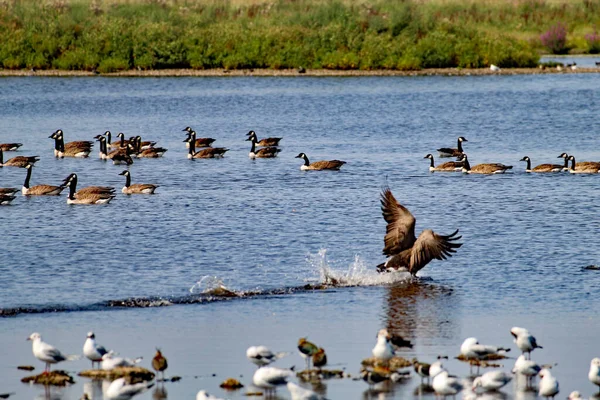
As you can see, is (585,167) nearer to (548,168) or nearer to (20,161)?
(548,168)

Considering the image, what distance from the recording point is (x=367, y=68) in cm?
5950

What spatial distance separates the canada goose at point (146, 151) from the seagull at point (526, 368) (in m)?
21.7

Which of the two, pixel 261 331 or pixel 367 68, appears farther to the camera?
pixel 367 68

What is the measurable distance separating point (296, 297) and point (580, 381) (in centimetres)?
506

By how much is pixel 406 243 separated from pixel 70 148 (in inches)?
684

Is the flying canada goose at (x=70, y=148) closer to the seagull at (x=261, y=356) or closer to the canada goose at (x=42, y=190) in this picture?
the canada goose at (x=42, y=190)

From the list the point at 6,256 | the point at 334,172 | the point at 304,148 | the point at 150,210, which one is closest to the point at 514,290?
the point at 6,256

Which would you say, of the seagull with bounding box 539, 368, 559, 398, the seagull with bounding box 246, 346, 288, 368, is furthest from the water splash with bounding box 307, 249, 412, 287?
the seagull with bounding box 539, 368, 559, 398

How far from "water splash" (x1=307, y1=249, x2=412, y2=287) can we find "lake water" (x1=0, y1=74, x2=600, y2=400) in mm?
49

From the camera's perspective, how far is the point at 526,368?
36.6 feet

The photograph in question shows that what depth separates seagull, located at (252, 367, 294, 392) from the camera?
10641mm

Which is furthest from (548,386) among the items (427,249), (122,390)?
(427,249)

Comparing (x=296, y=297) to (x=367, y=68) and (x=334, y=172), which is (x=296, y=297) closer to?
(x=334, y=172)

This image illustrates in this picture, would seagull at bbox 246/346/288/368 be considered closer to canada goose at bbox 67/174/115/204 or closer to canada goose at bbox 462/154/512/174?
canada goose at bbox 67/174/115/204
